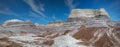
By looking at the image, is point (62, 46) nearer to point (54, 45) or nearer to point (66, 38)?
point (54, 45)

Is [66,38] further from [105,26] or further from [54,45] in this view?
[105,26]

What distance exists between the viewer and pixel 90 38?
83.2 meters

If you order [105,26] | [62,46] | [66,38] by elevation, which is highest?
[105,26]

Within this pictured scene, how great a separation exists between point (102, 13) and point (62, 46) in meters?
72.3

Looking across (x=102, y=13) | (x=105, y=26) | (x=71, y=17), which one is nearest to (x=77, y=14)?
(x=71, y=17)

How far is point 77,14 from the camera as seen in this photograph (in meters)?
140

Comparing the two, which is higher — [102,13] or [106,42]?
[102,13]

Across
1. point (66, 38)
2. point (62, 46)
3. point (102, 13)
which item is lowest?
point (62, 46)

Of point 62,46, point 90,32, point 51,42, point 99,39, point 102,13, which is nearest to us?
point 62,46

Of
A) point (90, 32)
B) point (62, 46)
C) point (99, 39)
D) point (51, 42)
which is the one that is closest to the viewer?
point (62, 46)

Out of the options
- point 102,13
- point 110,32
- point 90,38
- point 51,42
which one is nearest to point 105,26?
point 110,32

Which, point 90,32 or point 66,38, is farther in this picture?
point 90,32

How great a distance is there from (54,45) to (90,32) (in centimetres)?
1926

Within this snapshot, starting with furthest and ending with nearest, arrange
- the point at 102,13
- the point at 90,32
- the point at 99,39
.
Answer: the point at 102,13
the point at 90,32
the point at 99,39
